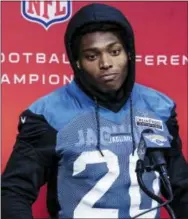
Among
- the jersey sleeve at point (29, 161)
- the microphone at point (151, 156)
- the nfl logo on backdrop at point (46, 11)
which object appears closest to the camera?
the microphone at point (151, 156)

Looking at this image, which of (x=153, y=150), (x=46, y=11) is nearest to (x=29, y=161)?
(x=153, y=150)

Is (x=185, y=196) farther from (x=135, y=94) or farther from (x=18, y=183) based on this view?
(x=18, y=183)

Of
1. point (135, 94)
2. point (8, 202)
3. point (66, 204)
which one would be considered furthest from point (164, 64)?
point (8, 202)

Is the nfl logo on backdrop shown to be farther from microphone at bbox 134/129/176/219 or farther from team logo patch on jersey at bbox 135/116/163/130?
microphone at bbox 134/129/176/219

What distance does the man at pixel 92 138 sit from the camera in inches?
50.8

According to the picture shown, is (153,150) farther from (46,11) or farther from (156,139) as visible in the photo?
(46,11)

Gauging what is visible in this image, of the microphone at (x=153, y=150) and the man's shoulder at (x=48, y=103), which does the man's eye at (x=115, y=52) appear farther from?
the microphone at (x=153, y=150)

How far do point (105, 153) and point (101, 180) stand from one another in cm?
6

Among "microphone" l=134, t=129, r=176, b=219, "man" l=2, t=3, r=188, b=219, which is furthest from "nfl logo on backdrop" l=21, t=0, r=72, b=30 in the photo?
"microphone" l=134, t=129, r=176, b=219

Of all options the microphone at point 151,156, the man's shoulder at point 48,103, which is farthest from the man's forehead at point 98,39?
the microphone at point 151,156

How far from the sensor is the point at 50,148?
50.6 inches

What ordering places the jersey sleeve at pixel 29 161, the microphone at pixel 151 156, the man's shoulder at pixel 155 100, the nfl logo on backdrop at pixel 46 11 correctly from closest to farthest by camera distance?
1. the microphone at pixel 151 156
2. the jersey sleeve at pixel 29 161
3. the man's shoulder at pixel 155 100
4. the nfl logo on backdrop at pixel 46 11

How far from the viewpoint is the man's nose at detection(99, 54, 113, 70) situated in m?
1.27

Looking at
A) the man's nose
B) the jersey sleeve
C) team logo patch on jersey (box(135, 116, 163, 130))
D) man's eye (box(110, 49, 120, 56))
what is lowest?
the jersey sleeve
